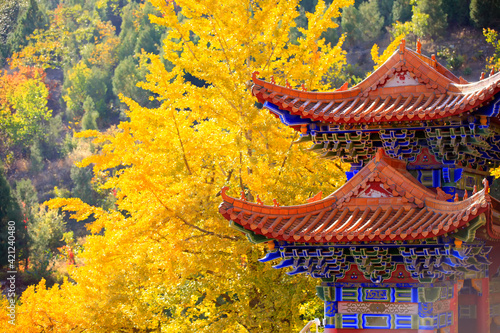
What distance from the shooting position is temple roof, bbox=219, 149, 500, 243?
23.8 ft

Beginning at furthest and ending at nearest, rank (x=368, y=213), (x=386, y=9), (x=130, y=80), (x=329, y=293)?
(x=130, y=80) < (x=386, y=9) < (x=329, y=293) < (x=368, y=213)

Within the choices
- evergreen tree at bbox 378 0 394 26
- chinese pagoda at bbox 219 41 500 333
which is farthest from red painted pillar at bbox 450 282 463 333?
evergreen tree at bbox 378 0 394 26

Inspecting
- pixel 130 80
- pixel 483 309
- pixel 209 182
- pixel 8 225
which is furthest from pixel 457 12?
pixel 483 309

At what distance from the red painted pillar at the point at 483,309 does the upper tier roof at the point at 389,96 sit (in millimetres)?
2883

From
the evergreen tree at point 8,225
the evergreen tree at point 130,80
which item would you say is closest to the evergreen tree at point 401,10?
the evergreen tree at point 130,80

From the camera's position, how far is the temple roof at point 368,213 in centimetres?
725

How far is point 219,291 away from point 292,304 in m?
1.62

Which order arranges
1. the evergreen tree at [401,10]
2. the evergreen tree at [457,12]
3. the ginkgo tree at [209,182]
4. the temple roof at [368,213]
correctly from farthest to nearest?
the evergreen tree at [401,10], the evergreen tree at [457,12], the ginkgo tree at [209,182], the temple roof at [368,213]

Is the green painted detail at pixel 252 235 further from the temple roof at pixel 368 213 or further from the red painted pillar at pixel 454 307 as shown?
the red painted pillar at pixel 454 307

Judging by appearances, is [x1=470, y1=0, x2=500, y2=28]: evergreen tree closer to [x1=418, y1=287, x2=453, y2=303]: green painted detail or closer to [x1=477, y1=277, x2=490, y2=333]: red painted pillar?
[x1=477, y1=277, x2=490, y2=333]: red painted pillar

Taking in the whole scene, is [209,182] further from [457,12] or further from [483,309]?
[457,12]

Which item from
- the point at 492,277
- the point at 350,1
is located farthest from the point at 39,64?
the point at 492,277

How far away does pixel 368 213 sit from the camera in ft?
25.7

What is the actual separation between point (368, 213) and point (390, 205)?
29cm
